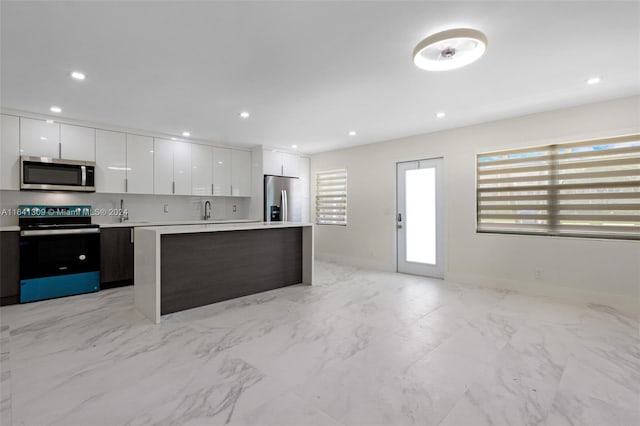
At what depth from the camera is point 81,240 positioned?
4125mm

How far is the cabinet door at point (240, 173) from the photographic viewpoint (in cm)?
608

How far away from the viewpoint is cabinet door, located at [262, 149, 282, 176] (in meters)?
6.09

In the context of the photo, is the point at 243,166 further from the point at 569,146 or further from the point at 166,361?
the point at 569,146

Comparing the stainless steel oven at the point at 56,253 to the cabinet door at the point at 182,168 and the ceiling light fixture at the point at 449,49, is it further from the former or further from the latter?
the ceiling light fixture at the point at 449,49

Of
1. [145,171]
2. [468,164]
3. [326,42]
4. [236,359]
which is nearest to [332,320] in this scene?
[236,359]

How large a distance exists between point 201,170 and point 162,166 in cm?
67

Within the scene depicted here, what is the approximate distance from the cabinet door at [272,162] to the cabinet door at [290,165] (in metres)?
0.11

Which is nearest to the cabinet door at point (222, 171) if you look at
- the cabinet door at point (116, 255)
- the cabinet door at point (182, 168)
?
the cabinet door at point (182, 168)

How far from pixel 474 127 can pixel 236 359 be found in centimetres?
453

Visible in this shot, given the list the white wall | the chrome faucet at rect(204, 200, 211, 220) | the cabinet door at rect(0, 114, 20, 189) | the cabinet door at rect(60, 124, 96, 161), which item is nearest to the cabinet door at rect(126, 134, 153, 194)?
the cabinet door at rect(60, 124, 96, 161)

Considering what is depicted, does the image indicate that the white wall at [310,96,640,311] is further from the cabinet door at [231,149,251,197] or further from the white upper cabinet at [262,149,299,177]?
the cabinet door at [231,149,251,197]

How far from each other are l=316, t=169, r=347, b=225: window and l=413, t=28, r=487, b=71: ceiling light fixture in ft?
13.1

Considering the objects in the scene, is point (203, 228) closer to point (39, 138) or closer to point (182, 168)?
point (182, 168)

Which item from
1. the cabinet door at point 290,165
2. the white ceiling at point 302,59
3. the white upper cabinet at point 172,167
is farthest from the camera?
the cabinet door at point 290,165
